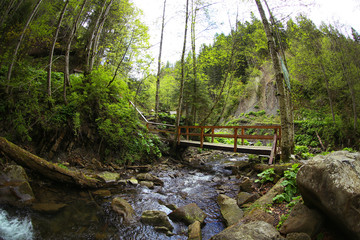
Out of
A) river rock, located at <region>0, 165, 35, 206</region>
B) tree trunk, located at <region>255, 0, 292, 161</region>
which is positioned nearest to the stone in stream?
river rock, located at <region>0, 165, 35, 206</region>

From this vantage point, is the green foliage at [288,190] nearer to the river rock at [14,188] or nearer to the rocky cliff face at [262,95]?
the river rock at [14,188]

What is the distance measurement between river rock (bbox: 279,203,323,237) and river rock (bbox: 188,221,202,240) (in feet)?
4.78

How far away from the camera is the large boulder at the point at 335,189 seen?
2.06m

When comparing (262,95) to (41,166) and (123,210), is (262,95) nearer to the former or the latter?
(123,210)

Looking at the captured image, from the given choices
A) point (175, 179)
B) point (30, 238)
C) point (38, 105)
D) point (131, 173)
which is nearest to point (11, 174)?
point (30, 238)

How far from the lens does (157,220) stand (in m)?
3.78

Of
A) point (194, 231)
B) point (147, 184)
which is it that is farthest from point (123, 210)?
point (147, 184)

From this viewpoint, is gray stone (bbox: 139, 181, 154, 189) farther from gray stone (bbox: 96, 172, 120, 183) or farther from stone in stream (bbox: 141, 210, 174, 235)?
stone in stream (bbox: 141, 210, 174, 235)

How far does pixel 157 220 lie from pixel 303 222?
2.78 metres

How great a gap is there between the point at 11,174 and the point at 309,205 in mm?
6139

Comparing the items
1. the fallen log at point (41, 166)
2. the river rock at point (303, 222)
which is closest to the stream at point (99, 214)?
the fallen log at point (41, 166)

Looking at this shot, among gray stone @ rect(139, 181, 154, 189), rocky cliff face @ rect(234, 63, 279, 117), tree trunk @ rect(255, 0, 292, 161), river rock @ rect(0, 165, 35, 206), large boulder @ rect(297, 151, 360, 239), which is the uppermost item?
rocky cliff face @ rect(234, 63, 279, 117)

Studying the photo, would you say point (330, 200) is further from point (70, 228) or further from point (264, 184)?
point (70, 228)

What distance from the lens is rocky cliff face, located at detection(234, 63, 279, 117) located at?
79.8 ft
